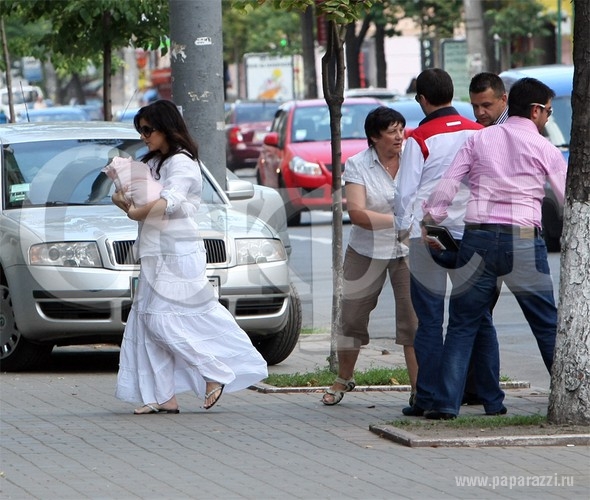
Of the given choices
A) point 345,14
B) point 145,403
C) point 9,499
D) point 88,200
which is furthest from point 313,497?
point 88,200

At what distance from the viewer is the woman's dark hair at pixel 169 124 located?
8.27 meters

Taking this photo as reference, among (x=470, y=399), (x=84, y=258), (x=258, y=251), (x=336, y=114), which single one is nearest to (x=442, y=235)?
(x=470, y=399)

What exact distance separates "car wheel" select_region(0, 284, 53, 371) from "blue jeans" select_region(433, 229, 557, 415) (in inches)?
136

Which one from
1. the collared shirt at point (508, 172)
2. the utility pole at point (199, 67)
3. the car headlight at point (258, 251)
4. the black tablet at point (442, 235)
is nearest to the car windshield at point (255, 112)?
the utility pole at point (199, 67)

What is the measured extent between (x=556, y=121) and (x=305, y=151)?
473 centimetres

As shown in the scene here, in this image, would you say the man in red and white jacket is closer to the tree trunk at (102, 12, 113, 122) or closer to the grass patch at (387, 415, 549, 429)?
the grass patch at (387, 415, 549, 429)

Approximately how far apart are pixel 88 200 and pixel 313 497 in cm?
503

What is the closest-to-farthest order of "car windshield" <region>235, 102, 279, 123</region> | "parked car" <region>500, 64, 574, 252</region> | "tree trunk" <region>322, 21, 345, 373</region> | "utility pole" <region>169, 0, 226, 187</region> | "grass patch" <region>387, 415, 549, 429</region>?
1. "grass patch" <region>387, 415, 549, 429</region>
2. "tree trunk" <region>322, 21, 345, 373</region>
3. "utility pole" <region>169, 0, 226, 187</region>
4. "parked car" <region>500, 64, 574, 252</region>
5. "car windshield" <region>235, 102, 279, 123</region>

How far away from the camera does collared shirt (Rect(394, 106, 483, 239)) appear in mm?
7949

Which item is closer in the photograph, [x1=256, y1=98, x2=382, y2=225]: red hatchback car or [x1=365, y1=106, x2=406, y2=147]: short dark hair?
[x1=365, y1=106, x2=406, y2=147]: short dark hair

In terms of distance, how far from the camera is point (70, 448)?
285 inches

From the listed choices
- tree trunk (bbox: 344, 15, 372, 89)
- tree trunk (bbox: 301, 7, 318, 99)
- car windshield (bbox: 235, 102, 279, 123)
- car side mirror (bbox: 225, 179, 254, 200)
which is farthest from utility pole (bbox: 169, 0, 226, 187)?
tree trunk (bbox: 344, 15, 372, 89)

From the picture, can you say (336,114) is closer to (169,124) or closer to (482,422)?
(169,124)

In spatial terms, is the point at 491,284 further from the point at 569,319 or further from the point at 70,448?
the point at 70,448
